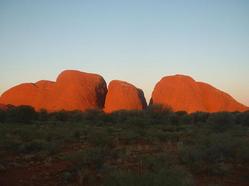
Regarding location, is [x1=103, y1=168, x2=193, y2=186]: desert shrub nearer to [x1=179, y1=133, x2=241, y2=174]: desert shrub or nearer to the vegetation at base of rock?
the vegetation at base of rock

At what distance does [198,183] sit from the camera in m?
8.69

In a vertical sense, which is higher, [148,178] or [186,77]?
[186,77]

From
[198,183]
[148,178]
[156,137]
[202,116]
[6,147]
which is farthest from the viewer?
[202,116]

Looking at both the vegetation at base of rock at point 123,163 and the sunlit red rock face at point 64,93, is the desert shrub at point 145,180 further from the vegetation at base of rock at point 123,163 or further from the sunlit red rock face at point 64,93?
the sunlit red rock face at point 64,93

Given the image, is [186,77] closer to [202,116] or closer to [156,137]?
[202,116]

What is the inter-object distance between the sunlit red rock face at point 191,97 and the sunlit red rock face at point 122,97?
2.62 m

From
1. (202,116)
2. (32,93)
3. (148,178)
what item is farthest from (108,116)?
(148,178)

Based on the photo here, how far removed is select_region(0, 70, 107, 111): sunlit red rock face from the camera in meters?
51.0

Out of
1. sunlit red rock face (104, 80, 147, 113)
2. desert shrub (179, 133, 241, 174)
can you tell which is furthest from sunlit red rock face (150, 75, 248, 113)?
desert shrub (179, 133, 241, 174)

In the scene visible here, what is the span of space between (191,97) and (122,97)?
8726 mm

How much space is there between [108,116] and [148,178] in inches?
1158

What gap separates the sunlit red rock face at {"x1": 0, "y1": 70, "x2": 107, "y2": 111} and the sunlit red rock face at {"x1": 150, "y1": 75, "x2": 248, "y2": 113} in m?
7.77

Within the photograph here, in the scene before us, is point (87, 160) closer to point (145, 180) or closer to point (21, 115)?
point (145, 180)

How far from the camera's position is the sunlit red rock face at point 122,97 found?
50656 millimetres
